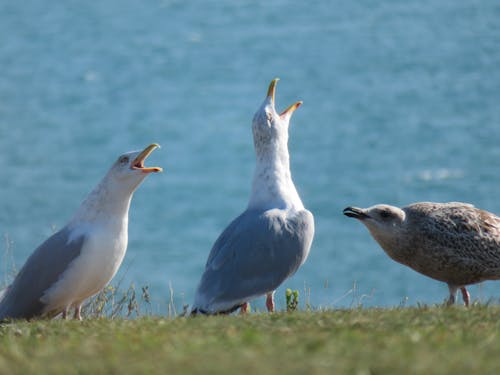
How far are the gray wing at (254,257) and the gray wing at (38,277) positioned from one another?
0.99m

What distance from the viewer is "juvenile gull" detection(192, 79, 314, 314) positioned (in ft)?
25.5

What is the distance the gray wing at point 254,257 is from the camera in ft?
25.5

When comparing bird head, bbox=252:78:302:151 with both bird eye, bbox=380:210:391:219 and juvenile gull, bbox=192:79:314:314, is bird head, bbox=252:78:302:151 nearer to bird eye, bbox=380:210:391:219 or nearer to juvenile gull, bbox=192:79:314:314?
juvenile gull, bbox=192:79:314:314

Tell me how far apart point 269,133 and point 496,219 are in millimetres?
1983

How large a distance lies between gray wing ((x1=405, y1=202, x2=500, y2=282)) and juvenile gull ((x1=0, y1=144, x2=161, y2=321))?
2.25 m

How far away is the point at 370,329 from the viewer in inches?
231

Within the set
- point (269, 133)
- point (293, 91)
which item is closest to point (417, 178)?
point (293, 91)

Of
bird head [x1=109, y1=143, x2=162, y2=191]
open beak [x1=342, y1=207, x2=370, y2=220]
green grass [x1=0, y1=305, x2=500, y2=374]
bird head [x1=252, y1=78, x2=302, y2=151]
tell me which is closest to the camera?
green grass [x1=0, y1=305, x2=500, y2=374]

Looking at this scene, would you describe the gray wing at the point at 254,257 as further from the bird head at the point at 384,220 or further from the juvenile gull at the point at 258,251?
the bird head at the point at 384,220

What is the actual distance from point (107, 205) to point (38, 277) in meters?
0.75

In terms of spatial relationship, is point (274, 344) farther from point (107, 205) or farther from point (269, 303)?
point (107, 205)

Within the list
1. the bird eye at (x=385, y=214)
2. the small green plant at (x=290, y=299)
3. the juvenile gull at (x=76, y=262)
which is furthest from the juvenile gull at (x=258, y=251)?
the juvenile gull at (x=76, y=262)

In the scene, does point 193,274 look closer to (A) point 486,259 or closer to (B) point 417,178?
(B) point 417,178

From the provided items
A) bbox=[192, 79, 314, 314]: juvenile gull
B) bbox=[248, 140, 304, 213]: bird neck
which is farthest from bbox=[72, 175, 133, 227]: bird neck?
bbox=[248, 140, 304, 213]: bird neck
